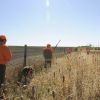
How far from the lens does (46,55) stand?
21281mm

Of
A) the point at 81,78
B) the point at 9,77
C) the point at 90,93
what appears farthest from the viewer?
the point at 9,77

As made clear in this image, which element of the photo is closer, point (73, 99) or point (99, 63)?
point (73, 99)

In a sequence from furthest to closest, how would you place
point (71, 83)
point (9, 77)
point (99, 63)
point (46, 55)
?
point (46, 55), point (9, 77), point (99, 63), point (71, 83)

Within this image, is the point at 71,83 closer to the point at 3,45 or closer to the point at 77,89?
the point at 77,89

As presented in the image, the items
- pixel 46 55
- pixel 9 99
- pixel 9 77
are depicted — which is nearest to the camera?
pixel 9 99

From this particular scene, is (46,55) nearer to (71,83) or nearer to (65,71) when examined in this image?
(65,71)

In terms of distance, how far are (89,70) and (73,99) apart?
290cm

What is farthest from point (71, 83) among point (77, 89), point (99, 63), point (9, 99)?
point (99, 63)

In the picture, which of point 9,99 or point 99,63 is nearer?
point 9,99

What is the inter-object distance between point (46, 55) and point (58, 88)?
13.4 m

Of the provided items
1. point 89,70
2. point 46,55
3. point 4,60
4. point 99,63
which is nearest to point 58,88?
point 89,70

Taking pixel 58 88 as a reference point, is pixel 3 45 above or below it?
above

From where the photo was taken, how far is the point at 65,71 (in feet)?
33.8

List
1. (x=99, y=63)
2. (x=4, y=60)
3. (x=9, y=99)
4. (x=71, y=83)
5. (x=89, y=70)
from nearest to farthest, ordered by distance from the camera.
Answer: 1. (x=9, y=99)
2. (x=71, y=83)
3. (x=89, y=70)
4. (x=99, y=63)
5. (x=4, y=60)
